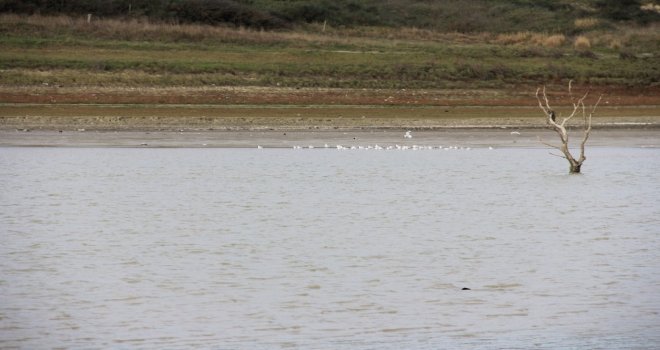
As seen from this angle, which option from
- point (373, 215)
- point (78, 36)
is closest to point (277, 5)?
point (78, 36)

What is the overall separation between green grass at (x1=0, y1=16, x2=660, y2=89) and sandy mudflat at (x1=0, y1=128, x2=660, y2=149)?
22.6ft

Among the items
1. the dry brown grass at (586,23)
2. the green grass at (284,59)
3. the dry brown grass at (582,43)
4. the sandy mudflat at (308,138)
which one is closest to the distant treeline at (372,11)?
the dry brown grass at (586,23)

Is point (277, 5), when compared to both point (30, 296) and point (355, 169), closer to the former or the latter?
point (355, 169)

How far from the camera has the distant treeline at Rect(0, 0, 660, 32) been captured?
55031mm

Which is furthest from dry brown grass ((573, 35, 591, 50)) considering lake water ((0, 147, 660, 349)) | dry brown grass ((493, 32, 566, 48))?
lake water ((0, 147, 660, 349))

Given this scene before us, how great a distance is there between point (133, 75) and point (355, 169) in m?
16.2

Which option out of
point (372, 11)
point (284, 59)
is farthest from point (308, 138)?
point (372, 11)

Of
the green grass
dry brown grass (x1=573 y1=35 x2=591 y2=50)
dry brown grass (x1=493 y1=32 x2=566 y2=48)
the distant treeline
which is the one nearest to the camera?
the green grass

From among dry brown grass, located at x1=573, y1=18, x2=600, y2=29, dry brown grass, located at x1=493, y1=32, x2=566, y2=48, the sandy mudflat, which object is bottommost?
the sandy mudflat

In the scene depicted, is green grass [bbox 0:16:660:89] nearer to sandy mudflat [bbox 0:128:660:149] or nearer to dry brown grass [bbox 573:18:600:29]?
dry brown grass [bbox 573:18:600:29]

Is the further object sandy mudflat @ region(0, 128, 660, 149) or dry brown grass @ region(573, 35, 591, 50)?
dry brown grass @ region(573, 35, 591, 50)

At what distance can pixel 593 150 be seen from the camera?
110 feet

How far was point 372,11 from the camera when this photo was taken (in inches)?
2432

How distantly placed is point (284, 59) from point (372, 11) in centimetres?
1608
